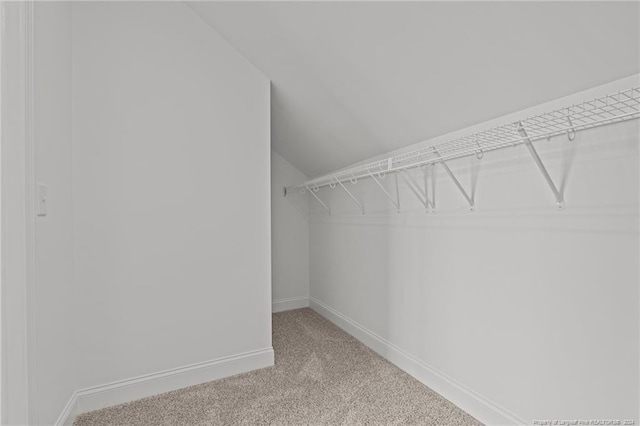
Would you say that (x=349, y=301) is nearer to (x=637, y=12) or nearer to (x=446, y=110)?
(x=446, y=110)

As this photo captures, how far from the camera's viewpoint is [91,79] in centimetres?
169

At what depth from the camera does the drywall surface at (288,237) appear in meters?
3.33

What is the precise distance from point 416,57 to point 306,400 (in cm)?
175

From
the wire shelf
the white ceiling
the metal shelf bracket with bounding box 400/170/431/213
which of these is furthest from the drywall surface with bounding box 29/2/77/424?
the metal shelf bracket with bounding box 400/170/431/213

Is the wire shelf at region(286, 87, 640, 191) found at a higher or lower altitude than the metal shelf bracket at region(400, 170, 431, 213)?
higher

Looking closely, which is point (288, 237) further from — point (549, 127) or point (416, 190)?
point (549, 127)

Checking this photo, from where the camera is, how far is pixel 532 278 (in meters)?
1.31

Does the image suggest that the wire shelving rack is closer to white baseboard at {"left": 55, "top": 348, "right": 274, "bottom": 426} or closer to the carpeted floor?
the carpeted floor

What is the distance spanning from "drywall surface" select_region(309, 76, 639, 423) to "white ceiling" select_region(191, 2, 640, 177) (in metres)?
0.12

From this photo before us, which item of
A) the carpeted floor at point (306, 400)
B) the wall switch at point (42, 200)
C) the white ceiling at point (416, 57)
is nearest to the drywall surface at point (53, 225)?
the wall switch at point (42, 200)

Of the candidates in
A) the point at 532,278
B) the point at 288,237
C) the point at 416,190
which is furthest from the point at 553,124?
the point at 288,237

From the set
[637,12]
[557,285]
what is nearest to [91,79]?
[637,12]

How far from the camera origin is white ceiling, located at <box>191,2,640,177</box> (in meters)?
1.03

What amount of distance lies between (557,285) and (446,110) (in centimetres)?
86
